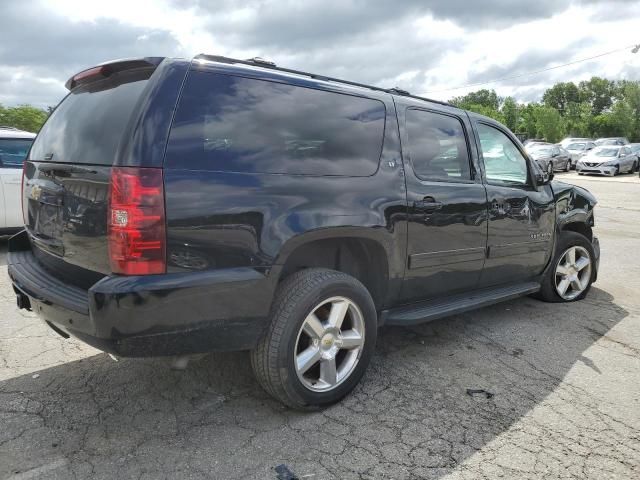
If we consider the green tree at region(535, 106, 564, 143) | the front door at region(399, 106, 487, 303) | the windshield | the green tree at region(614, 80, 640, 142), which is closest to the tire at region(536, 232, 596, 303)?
the front door at region(399, 106, 487, 303)

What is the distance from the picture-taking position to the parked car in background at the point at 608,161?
24.9 m

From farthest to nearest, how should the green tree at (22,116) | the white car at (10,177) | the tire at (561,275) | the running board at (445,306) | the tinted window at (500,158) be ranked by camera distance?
the green tree at (22,116) < the white car at (10,177) < the tire at (561,275) < the tinted window at (500,158) < the running board at (445,306)

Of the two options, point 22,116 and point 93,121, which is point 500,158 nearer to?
point 93,121

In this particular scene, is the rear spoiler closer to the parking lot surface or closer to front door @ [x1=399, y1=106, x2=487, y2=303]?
front door @ [x1=399, y1=106, x2=487, y2=303]

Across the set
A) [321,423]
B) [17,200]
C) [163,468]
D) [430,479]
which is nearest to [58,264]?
[163,468]

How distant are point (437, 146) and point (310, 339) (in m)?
1.70

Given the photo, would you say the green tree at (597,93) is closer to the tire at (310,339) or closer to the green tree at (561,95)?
the green tree at (561,95)

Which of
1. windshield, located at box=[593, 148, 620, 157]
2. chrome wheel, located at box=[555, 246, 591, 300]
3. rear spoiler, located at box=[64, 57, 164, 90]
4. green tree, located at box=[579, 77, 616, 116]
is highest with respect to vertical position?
green tree, located at box=[579, 77, 616, 116]

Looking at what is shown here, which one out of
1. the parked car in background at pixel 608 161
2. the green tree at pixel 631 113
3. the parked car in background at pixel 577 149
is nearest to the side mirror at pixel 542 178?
the parked car in background at pixel 608 161

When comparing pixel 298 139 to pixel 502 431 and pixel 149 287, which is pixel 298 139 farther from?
pixel 502 431

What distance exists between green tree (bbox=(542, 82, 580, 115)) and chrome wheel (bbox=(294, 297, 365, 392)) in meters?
120

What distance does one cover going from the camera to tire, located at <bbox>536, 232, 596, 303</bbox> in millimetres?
4875

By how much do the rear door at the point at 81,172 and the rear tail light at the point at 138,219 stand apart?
0.12 metres

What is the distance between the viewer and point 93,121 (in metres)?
2.75
